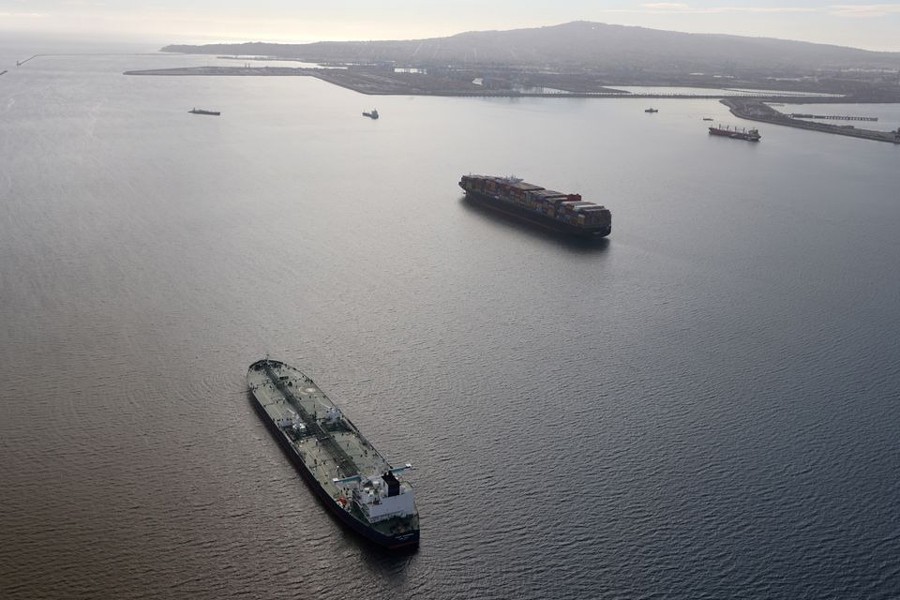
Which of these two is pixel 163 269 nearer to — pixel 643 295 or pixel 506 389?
pixel 506 389

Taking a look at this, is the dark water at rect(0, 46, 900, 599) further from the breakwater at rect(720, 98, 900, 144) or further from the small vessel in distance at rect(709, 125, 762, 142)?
the breakwater at rect(720, 98, 900, 144)

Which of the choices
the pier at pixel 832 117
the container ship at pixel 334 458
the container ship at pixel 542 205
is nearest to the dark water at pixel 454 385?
the container ship at pixel 334 458

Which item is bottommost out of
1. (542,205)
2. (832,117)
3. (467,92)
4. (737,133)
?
(542,205)

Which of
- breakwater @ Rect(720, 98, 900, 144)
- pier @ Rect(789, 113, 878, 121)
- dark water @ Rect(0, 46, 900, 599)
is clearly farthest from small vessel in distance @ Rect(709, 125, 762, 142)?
dark water @ Rect(0, 46, 900, 599)

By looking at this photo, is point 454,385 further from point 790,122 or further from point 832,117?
point 832,117

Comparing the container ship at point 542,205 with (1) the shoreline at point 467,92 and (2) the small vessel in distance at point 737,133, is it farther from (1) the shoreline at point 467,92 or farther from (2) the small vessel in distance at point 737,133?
(1) the shoreline at point 467,92

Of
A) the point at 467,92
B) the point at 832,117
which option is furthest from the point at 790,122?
the point at 467,92
